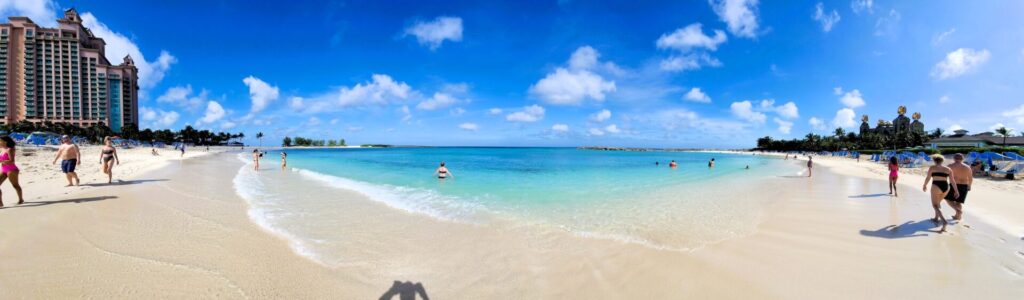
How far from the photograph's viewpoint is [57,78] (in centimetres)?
9031

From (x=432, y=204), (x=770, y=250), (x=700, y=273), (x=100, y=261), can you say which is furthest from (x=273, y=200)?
(x=770, y=250)

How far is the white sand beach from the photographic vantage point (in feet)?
12.3

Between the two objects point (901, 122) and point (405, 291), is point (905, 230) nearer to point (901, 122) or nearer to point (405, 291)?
point (405, 291)

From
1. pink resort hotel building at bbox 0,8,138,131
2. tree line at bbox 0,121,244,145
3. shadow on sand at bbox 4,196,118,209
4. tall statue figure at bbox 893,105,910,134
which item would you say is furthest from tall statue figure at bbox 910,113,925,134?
pink resort hotel building at bbox 0,8,138,131

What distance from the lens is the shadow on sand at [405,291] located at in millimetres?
3649

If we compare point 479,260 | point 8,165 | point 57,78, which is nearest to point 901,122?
point 479,260

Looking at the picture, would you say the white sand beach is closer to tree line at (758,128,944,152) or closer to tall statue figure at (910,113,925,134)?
tree line at (758,128,944,152)

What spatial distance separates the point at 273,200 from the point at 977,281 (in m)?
13.6

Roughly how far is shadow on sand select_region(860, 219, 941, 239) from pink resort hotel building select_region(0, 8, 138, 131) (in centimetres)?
14376

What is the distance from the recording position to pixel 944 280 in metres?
4.23

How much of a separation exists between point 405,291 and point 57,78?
148305 millimetres

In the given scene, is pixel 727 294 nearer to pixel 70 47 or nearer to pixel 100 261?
pixel 100 261

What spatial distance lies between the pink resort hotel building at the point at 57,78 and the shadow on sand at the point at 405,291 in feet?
456

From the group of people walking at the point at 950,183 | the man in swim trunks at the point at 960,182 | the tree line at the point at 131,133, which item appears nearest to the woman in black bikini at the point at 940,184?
the group of people walking at the point at 950,183
